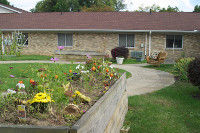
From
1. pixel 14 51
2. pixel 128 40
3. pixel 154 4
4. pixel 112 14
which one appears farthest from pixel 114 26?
pixel 154 4

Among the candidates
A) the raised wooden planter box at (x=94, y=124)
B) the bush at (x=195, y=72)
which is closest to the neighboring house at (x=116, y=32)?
the bush at (x=195, y=72)

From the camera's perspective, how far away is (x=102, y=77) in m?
5.75

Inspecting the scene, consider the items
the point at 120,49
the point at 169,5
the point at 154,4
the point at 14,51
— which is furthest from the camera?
the point at 154,4

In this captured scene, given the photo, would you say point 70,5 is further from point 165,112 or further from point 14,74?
point 165,112

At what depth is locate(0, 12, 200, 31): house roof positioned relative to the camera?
20578 mm

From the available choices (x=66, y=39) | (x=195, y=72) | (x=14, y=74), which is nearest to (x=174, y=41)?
(x=66, y=39)

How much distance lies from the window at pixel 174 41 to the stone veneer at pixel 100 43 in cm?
29

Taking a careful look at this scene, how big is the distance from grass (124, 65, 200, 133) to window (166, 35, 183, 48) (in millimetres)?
12545

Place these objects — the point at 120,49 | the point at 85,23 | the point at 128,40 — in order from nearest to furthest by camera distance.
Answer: the point at 120,49, the point at 128,40, the point at 85,23

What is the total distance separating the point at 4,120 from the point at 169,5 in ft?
173

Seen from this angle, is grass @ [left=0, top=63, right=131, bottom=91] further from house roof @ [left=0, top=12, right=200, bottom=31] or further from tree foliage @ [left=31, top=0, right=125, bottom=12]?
tree foliage @ [left=31, top=0, right=125, bottom=12]

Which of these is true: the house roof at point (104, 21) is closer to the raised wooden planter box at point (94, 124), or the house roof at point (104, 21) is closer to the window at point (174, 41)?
the window at point (174, 41)

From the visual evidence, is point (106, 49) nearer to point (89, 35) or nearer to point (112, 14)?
point (89, 35)

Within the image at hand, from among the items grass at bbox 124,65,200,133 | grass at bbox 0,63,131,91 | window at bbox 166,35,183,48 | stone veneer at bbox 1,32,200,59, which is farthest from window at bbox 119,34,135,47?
grass at bbox 124,65,200,133
